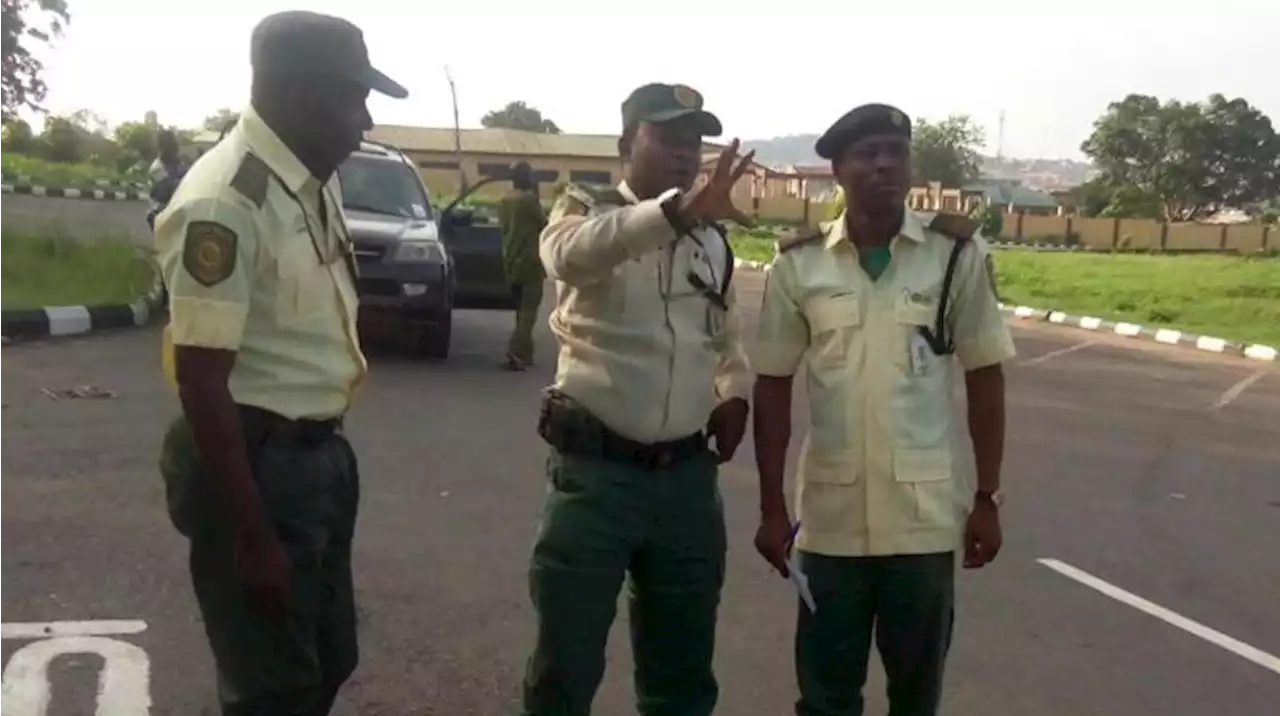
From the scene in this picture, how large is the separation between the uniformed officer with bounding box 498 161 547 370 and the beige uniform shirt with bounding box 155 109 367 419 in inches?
330

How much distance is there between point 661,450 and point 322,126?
1.05 m

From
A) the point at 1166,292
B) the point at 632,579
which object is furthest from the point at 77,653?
the point at 1166,292

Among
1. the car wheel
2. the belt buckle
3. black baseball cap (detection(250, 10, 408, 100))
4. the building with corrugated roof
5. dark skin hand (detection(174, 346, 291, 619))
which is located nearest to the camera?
dark skin hand (detection(174, 346, 291, 619))

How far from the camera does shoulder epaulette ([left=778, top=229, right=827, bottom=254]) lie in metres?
3.53

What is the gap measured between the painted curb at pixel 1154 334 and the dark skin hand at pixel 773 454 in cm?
1467

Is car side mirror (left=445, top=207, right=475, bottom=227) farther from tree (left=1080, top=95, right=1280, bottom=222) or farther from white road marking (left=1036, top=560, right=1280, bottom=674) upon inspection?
tree (left=1080, top=95, right=1280, bottom=222)

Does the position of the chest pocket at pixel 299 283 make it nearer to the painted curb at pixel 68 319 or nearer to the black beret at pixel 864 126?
the black beret at pixel 864 126

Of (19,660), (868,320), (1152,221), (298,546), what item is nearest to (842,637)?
(868,320)

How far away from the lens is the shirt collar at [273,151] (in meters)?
2.86

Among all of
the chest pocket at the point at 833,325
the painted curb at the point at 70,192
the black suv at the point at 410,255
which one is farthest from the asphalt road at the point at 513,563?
the painted curb at the point at 70,192

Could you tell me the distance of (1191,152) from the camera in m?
68.7

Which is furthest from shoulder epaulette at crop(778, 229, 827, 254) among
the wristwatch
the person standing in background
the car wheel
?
the person standing in background

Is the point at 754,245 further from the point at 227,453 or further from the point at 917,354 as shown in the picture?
the point at 227,453

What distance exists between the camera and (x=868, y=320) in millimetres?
3400
